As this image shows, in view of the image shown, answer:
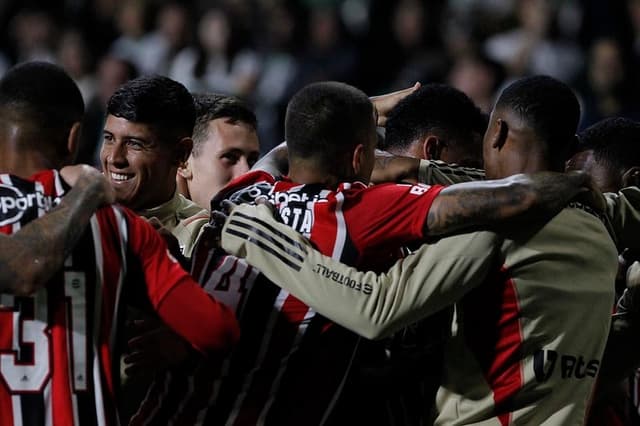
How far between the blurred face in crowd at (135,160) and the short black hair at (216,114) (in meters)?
0.91

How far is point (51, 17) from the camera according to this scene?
41.6 ft

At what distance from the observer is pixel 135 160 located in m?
3.99

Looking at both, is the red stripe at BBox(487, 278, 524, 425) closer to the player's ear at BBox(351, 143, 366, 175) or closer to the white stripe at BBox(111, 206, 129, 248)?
the player's ear at BBox(351, 143, 366, 175)

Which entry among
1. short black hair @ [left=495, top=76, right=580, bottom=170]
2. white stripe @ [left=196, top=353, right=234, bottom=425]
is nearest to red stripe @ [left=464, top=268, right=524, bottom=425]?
short black hair @ [left=495, top=76, right=580, bottom=170]

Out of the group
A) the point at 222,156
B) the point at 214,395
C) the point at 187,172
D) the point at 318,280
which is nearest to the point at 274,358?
the point at 214,395

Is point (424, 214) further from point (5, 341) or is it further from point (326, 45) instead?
point (326, 45)

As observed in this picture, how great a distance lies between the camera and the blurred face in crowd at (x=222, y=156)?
4973 millimetres

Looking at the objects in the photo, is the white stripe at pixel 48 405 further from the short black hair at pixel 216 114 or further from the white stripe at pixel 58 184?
the short black hair at pixel 216 114

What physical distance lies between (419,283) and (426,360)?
0.62 metres

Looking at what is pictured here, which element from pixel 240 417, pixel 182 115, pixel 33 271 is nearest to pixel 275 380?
pixel 240 417

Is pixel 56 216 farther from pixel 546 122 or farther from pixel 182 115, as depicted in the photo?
pixel 546 122

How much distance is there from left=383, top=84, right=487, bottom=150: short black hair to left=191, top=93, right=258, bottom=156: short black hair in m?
0.82

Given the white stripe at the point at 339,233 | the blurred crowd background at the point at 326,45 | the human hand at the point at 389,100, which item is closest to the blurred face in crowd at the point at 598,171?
the human hand at the point at 389,100

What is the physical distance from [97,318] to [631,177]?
2.22 meters
